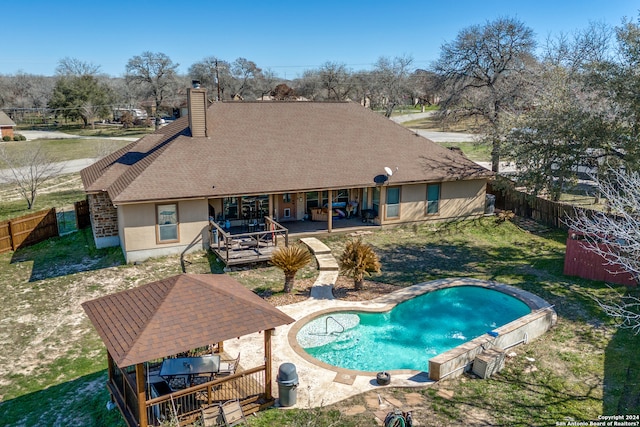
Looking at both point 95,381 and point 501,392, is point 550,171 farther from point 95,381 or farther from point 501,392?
point 95,381

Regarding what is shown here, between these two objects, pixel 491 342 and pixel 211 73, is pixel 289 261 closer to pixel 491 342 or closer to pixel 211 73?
pixel 491 342

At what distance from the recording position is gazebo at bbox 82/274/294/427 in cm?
855

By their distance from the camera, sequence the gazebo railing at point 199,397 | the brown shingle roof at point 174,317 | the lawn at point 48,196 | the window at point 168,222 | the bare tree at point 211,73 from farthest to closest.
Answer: the bare tree at point 211,73 → the lawn at point 48,196 → the window at point 168,222 → the gazebo railing at point 199,397 → the brown shingle roof at point 174,317

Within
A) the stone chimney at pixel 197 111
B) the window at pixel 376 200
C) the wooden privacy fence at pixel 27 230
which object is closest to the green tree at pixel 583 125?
the window at pixel 376 200

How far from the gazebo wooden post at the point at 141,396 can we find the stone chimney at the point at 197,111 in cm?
1420

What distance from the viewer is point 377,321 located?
14742 millimetres

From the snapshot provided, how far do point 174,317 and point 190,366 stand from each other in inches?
58.9

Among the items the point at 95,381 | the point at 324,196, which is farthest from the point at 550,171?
the point at 95,381

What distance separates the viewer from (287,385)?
980cm

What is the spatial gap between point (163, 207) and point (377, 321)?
9.15 m

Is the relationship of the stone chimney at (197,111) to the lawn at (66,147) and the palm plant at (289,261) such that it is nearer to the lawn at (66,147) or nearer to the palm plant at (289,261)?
the palm plant at (289,261)

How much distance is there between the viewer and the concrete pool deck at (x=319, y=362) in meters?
10.6

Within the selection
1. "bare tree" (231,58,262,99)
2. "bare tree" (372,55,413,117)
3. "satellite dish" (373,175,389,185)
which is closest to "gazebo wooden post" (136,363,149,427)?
"satellite dish" (373,175,389,185)

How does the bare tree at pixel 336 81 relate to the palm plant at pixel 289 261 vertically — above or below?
above
